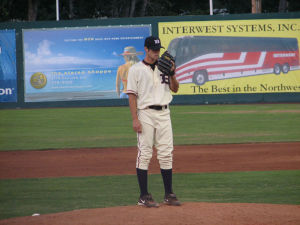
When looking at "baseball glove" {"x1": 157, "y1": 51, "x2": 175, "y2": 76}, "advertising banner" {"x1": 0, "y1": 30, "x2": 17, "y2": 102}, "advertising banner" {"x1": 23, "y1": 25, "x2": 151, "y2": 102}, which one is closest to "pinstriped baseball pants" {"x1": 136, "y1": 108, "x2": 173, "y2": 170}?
"baseball glove" {"x1": 157, "y1": 51, "x2": 175, "y2": 76}

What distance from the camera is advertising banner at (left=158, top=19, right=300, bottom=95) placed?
29312 millimetres

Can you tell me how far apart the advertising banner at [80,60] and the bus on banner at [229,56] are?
208cm

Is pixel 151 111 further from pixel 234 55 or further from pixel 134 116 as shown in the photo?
pixel 234 55

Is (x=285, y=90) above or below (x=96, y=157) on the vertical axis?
above

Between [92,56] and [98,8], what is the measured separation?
22.1 metres

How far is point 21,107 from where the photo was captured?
96.9 feet

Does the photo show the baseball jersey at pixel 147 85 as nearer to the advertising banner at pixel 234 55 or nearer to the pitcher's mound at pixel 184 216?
the pitcher's mound at pixel 184 216

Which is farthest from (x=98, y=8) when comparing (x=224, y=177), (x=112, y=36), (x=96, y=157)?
(x=224, y=177)

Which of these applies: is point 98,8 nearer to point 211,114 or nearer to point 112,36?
point 112,36

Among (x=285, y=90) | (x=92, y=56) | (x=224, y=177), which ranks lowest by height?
(x=224, y=177)

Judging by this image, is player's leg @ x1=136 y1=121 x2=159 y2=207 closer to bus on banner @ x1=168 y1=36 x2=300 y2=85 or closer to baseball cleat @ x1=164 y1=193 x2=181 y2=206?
baseball cleat @ x1=164 y1=193 x2=181 y2=206

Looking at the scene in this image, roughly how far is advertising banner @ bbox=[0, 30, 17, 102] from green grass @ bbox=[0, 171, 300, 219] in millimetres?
19615

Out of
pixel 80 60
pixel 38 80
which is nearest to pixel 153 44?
pixel 80 60

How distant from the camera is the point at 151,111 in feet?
23.1
